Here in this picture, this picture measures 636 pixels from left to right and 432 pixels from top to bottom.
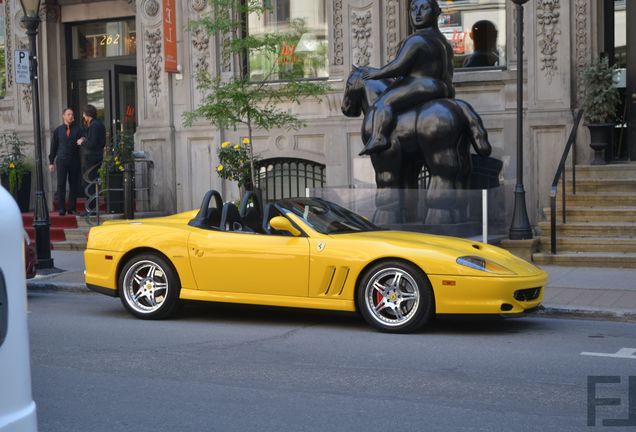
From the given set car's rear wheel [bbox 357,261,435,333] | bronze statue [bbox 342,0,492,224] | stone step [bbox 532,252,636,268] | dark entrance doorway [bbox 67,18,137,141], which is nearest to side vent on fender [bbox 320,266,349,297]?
car's rear wheel [bbox 357,261,435,333]

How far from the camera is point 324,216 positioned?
1009 cm

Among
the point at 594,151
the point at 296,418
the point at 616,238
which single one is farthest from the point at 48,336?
the point at 594,151

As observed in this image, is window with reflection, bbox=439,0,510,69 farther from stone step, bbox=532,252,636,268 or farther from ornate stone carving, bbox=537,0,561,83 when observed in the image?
stone step, bbox=532,252,636,268

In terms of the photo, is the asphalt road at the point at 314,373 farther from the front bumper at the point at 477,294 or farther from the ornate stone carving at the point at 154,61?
the ornate stone carving at the point at 154,61

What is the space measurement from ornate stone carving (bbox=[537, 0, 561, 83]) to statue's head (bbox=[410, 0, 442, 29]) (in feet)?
9.42

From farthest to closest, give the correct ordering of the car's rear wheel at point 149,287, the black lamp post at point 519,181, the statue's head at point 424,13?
the black lamp post at point 519,181
the statue's head at point 424,13
the car's rear wheel at point 149,287

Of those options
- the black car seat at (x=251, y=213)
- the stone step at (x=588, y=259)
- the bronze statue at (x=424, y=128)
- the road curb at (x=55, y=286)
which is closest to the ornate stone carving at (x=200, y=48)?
the bronze statue at (x=424, y=128)

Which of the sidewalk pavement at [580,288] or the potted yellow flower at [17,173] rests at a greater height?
the potted yellow flower at [17,173]

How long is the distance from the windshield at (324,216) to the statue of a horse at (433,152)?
13.2 feet

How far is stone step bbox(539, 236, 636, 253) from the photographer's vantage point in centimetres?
1400

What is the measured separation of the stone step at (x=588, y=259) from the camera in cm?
1363

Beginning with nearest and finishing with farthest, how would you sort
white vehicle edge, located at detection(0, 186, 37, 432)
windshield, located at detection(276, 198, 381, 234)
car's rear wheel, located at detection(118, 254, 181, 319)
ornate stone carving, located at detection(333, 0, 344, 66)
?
white vehicle edge, located at detection(0, 186, 37, 432) → windshield, located at detection(276, 198, 381, 234) → car's rear wheel, located at detection(118, 254, 181, 319) → ornate stone carving, located at detection(333, 0, 344, 66)

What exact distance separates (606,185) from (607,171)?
37 cm

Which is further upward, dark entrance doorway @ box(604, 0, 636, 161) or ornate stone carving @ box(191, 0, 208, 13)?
ornate stone carving @ box(191, 0, 208, 13)
